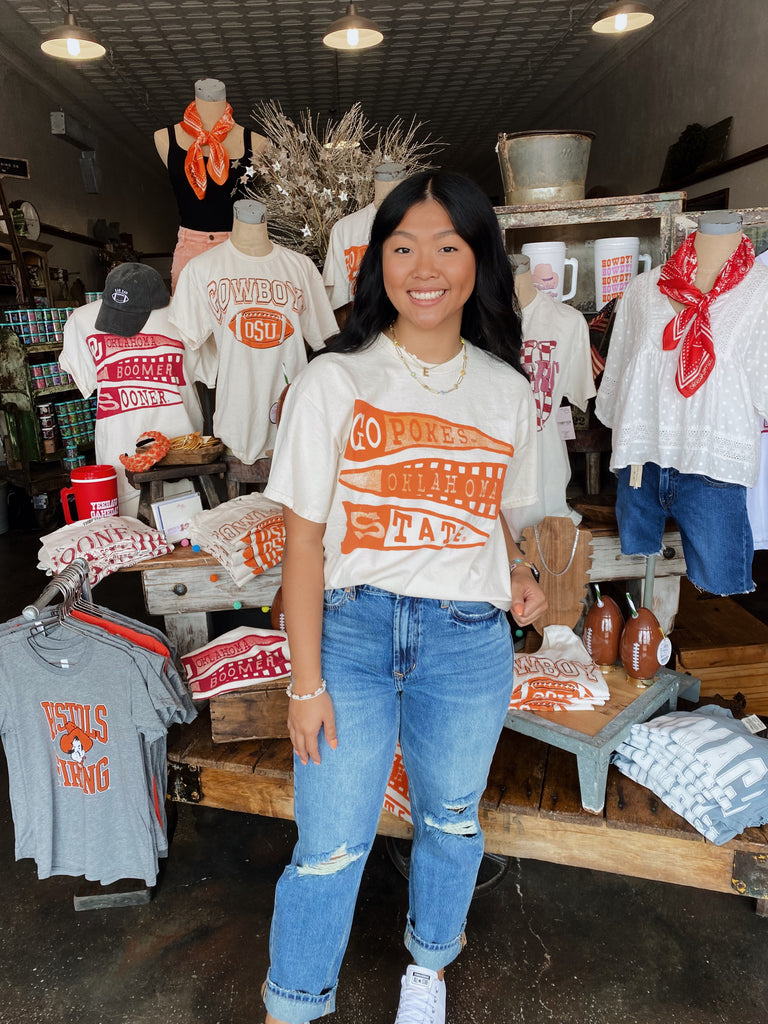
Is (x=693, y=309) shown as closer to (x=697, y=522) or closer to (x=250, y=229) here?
(x=697, y=522)

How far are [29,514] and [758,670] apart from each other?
5659 mm

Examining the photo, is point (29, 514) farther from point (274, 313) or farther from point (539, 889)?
point (539, 889)

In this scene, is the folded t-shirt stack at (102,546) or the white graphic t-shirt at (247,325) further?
the white graphic t-shirt at (247,325)

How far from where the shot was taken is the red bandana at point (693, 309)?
2.23m

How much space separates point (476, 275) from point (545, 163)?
1.69m

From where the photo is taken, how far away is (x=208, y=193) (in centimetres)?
324

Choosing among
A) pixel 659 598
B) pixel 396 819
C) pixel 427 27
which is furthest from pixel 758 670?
pixel 427 27

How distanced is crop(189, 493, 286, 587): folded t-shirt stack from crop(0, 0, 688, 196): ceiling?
5.34 m

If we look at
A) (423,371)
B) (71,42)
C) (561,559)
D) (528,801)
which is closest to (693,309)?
(561,559)

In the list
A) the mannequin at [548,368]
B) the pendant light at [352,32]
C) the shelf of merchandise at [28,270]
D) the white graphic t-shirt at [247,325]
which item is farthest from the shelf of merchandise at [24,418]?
the mannequin at [548,368]

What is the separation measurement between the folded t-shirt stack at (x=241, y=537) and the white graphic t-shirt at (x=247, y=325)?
1.34 feet

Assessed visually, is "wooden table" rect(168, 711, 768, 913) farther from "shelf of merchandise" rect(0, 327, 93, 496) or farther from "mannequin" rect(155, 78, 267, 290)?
"shelf of merchandise" rect(0, 327, 93, 496)

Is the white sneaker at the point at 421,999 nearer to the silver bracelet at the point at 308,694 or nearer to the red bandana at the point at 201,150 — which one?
the silver bracelet at the point at 308,694

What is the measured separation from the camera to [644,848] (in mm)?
2014
